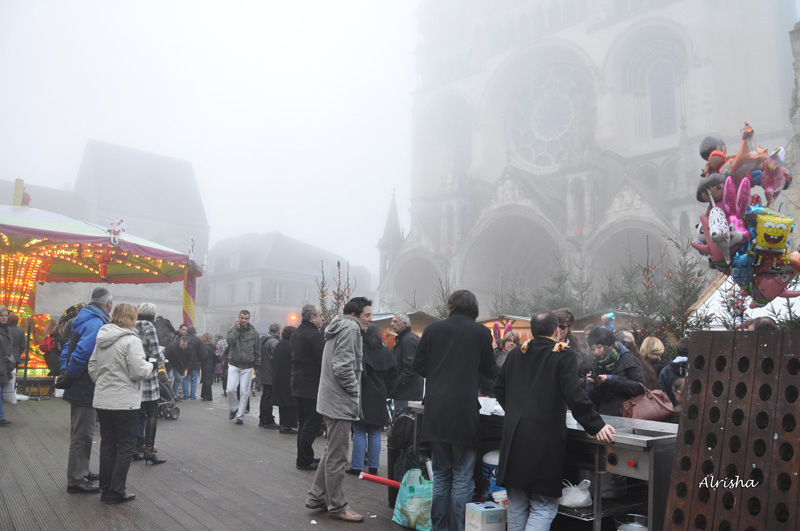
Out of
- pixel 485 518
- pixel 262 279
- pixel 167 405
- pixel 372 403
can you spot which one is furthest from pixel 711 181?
pixel 262 279

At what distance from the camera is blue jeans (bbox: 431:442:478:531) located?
4.33 meters

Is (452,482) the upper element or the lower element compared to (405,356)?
lower

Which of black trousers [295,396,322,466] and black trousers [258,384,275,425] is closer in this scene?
black trousers [295,396,322,466]

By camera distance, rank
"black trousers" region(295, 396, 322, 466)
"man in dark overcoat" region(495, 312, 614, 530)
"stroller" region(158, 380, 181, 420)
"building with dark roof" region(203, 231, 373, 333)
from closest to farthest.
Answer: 1. "man in dark overcoat" region(495, 312, 614, 530)
2. "black trousers" region(295, 396, 322, 466)
3. "stroller" region(158, 380, 181, 420)
4. "building with dark roof" region(203, 231, 373, 333)

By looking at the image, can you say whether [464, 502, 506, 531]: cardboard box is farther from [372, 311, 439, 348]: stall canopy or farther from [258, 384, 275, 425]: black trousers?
[372, 311, 439, 348]: stall canopy

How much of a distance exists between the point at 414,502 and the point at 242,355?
235 inches

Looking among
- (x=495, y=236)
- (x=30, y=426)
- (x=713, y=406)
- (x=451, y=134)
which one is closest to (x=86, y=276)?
(x=30, y=426)

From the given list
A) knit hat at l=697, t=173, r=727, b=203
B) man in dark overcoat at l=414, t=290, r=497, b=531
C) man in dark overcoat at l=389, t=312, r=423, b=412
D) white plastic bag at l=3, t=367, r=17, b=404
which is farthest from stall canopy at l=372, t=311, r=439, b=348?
knit hat at l=697, t=173, r=727, b=203

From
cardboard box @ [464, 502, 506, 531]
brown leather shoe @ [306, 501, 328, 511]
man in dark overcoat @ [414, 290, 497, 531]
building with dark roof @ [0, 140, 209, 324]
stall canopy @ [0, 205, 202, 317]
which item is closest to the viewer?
cardboard box @ [464, 502, 506, 531]

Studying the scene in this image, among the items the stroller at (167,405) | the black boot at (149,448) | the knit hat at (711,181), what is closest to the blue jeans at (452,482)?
the knit hat at (711,181)

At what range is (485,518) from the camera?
4188 millimetres

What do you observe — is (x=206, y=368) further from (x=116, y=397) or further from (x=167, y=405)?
(x=116, y=397)

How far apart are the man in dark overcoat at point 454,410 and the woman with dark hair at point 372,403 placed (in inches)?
81.5

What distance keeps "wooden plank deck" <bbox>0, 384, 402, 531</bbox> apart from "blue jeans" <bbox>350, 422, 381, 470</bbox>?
0.25 m
